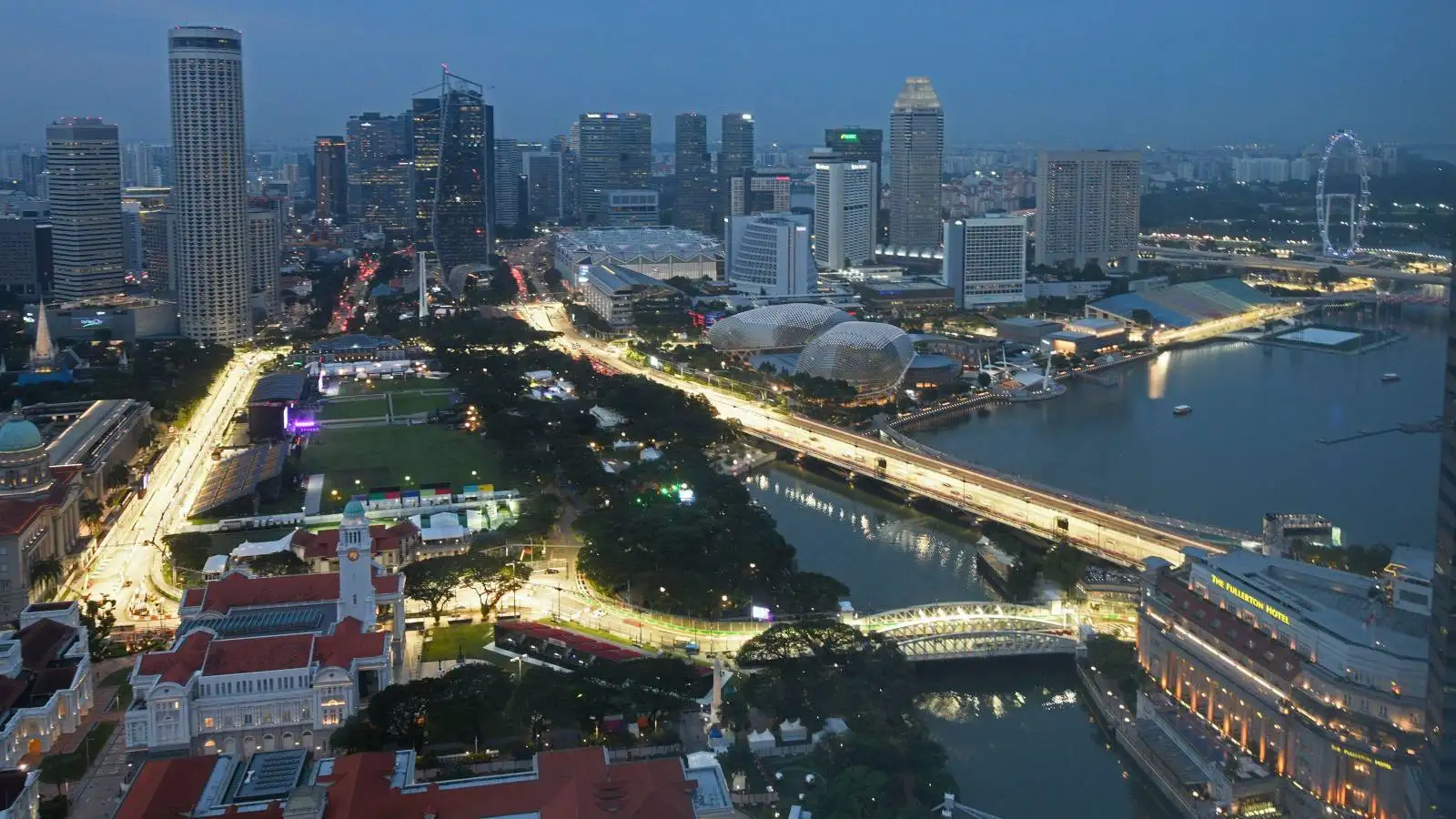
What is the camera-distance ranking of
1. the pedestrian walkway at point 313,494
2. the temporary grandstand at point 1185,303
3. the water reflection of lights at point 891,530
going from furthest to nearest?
the temporary grandstand at point 1185,303
the pedestrian walkway at point 313,494
the water reflection of lights at point 891,530

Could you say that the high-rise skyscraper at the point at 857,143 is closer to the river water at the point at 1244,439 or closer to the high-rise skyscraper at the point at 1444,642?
the river water at the point at 1244,439

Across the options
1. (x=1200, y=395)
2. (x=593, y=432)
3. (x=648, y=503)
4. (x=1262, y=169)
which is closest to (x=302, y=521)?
(x=648, y=503)

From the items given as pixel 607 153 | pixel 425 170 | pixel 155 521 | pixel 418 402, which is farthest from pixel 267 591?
pixel 607 153

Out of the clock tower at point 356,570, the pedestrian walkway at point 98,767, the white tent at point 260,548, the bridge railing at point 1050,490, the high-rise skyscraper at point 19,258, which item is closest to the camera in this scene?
the pedestrian walkway at point 98,767

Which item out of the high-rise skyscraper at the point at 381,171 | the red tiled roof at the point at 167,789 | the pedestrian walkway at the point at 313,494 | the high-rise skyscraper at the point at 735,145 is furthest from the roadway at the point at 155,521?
the high-rise skyscraper at the point at 735,145

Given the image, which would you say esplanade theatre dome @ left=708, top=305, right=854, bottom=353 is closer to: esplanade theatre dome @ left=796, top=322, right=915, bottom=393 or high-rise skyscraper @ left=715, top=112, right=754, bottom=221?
esplanade theatre dome @ left=796, top=322, right=915, bottom=393

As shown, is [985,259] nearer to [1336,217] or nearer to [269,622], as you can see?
[1336,217]
